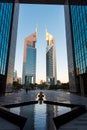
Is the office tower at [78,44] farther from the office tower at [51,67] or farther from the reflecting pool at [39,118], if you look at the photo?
the office tower at [51,67]

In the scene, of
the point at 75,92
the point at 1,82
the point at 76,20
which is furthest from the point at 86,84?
the point at 1,82

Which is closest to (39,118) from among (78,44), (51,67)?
(78,44)

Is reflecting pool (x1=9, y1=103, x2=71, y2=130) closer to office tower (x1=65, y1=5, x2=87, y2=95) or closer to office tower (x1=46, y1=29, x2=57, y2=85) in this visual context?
office tower (x1=65, y1=5, x2=87, y2=95)

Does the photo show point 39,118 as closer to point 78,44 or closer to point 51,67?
point 78,44

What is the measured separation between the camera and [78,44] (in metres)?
39.4

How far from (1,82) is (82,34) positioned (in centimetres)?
2261

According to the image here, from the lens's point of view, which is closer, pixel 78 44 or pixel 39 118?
pixel 39 118

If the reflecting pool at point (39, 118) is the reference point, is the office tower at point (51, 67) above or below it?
above

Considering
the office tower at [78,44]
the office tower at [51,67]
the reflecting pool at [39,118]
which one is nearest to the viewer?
the reflecting pool at [39,118]

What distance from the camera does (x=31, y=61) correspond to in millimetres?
193750

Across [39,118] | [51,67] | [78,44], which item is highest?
[51,67]

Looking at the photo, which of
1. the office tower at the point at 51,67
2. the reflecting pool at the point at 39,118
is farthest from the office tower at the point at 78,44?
the office tower at the point at 51,67

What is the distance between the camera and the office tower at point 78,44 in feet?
117

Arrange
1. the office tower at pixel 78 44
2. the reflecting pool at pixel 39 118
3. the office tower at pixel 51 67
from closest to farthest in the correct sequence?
the reflecting pool at pixel 39 118 → the office tower at pixel 78 44 → the office tower at pixel 51 67
